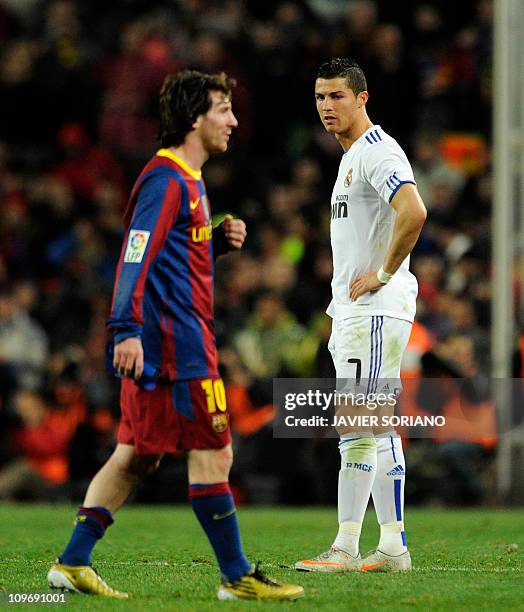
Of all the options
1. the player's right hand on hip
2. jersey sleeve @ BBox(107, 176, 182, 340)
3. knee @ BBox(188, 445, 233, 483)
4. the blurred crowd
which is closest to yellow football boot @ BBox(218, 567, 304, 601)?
knee @ BBox(188, 445, 233, 483)

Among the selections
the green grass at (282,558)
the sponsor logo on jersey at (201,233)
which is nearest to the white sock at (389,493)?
the green grass at (282,558)

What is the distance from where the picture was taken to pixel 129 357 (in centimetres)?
556

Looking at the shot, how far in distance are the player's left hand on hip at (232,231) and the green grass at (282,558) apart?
1.52 m

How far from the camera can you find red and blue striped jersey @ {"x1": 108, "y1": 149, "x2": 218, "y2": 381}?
5.69 metres

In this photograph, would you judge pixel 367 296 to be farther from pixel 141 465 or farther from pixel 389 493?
pixel 141 465

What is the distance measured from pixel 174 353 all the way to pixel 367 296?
65.4 inches

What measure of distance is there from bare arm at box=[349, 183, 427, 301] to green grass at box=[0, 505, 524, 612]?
1542 millimetres

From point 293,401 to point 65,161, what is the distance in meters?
6.63

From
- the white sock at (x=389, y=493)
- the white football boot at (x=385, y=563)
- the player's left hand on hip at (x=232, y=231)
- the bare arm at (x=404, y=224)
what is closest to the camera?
the player's left hand on hip at (x=232, y=231)

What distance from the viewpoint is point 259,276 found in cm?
1543

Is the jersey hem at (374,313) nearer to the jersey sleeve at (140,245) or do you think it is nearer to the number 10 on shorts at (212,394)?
the number 10 on shorts at (212,394)

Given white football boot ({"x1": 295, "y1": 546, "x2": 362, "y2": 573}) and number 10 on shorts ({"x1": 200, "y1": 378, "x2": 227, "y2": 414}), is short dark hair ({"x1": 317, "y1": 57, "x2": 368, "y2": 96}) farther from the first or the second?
white football boot ({"x1": 295, "y1": 546, "x2": 362, "y2": 573})

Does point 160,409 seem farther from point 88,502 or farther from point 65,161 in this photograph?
point 65,161

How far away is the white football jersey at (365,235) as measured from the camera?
23.5 ft
